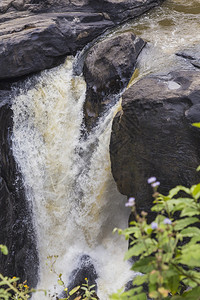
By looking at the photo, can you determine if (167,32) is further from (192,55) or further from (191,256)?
(191,256)

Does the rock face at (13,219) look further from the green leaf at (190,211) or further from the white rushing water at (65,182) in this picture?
the green leaf at (190,211)

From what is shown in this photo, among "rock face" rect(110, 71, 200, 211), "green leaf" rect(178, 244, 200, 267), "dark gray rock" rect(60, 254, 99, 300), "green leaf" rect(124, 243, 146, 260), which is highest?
"green leaf" rect(178, 244, 200, 267)

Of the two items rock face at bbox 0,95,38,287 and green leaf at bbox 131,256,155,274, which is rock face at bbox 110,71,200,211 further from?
green leaf at bbox 131,256,155,274

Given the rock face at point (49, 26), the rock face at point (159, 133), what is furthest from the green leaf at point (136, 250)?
the rock face at point (49, 26)

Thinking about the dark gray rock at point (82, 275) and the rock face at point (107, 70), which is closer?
the dark gray rock at point (82, 275)

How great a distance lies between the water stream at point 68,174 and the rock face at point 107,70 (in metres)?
0.14

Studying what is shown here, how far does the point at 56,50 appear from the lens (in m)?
5.77

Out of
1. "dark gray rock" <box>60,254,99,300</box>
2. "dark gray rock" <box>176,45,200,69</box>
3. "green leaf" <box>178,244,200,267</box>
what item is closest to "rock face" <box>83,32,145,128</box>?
"dark gray rock" <box>176,45,200,69</box>

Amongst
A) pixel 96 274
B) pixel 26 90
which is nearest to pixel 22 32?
pixel 26 90

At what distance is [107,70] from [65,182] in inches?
66.6

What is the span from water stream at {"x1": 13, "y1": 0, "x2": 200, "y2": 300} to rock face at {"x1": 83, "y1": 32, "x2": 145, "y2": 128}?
0.45ft

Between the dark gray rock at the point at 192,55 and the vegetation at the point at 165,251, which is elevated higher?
the vegetation at the point at 165,251

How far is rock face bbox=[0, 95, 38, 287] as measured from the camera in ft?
15.2

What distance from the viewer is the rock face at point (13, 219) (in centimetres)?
464
